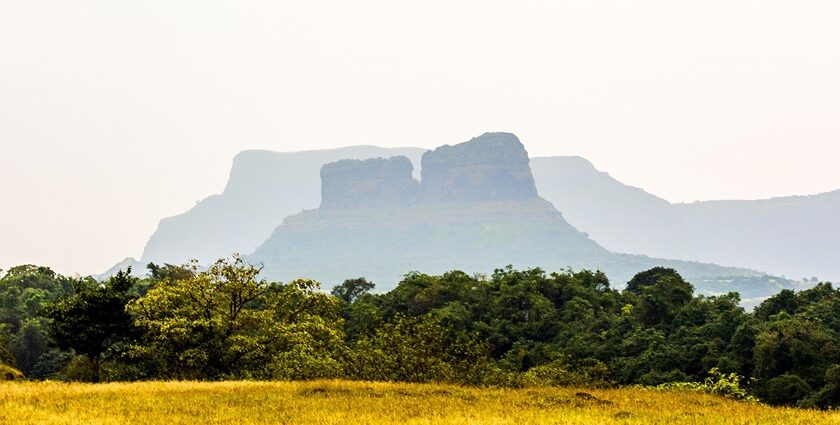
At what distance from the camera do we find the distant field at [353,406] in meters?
22.8

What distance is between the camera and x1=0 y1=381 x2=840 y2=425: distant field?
74.9 feet

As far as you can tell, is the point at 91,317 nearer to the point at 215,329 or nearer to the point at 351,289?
the point at 215,329

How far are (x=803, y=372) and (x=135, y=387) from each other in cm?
4655

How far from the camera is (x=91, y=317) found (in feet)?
149

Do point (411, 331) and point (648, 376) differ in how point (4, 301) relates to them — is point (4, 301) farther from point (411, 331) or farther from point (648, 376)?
point (648, 376)

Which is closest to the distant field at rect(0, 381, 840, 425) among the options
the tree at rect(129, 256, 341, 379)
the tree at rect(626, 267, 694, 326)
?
the tree at rect(129, 256, 341, 379)

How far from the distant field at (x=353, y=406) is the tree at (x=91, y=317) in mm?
12380

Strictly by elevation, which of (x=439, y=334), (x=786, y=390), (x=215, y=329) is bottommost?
(x=786, y=390)

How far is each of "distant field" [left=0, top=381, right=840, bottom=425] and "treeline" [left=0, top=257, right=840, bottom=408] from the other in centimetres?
1133

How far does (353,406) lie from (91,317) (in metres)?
24.2

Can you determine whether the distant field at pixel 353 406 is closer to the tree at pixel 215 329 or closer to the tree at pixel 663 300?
the tree at pixel 215 329

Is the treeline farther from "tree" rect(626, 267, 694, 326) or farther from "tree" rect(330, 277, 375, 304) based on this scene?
"tree" rect(330, 277, 375, 304)

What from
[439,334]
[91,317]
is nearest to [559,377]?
[439,334]

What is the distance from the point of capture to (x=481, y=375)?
53.8m
